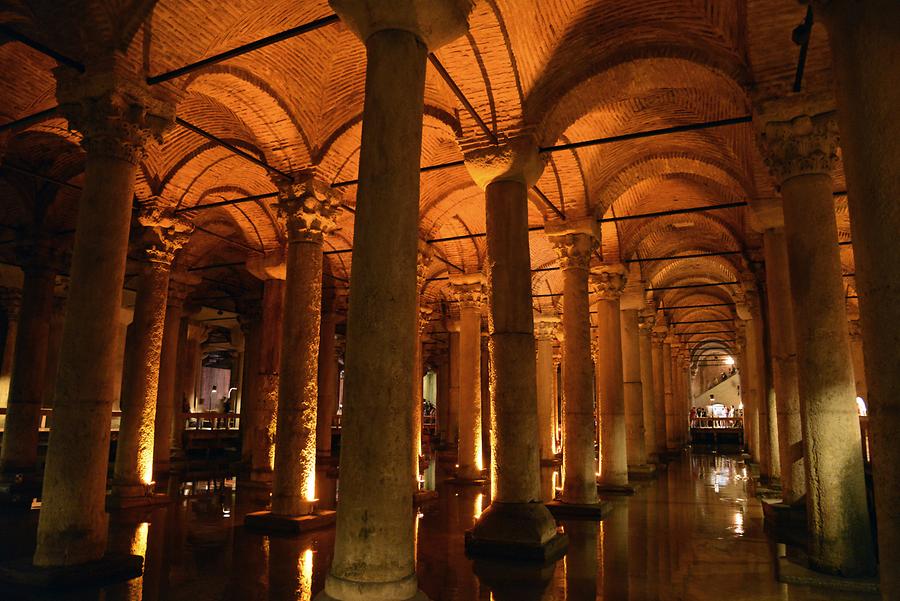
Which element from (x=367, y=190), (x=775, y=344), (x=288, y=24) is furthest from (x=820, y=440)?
(x=288, y=24)

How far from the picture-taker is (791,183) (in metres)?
7.34

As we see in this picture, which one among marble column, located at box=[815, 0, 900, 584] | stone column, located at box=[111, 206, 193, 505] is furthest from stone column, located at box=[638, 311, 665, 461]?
marble column, located at box=[815, 0, 900, 584]

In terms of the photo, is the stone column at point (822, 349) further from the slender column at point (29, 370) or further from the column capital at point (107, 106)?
the slender column at point (29, 370)

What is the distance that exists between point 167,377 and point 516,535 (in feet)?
34.6

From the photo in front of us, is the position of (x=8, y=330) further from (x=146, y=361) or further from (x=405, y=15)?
(x=405, y=15)

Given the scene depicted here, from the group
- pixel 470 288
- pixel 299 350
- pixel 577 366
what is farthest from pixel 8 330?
pixel 577 366

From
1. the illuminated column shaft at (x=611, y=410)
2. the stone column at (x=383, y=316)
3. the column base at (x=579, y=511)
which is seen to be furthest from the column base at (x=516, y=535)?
the illuminated column shaft at (x=611, y=410)

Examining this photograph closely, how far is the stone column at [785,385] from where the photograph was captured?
9.26 m

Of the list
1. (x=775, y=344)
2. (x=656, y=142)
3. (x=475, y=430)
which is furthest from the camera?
(x=475, y=430)

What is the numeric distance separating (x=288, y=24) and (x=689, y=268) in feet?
57.7

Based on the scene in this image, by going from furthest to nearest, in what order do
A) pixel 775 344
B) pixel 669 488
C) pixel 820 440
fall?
pixel 669 488 < pixel 775 344 < pixel 820 440

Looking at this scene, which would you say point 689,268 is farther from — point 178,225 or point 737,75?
point 178,225

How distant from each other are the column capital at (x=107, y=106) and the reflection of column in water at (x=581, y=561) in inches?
260

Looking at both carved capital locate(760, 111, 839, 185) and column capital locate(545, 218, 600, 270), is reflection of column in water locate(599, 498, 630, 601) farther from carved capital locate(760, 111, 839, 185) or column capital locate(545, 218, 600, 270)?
carved capital locate(760, 111, 839, 185)
